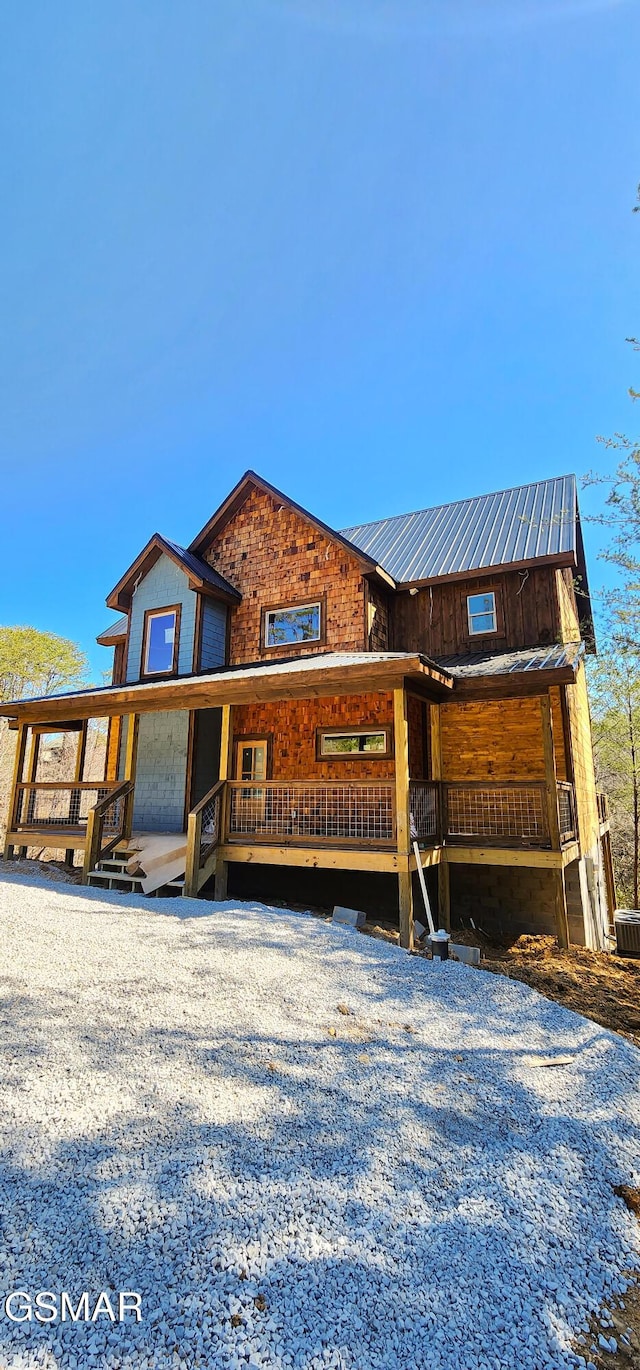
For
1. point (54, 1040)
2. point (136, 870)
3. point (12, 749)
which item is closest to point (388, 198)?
point (136, 870)

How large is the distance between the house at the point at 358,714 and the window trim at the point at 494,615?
0.14ft

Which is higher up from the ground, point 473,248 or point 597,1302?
point 473,248

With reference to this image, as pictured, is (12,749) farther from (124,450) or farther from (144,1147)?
(144,1147)

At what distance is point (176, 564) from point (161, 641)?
192cm

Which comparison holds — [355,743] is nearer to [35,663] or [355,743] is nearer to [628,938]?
[628,938]

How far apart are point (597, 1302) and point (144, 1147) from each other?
2082 mm

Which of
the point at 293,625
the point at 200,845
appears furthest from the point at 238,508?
the point at 200,845

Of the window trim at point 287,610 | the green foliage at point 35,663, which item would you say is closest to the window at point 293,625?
the window trim at point 287,610

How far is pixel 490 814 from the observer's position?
392 inches

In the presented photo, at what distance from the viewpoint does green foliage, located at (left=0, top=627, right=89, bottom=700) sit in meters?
31.2

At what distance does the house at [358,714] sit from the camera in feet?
29.6

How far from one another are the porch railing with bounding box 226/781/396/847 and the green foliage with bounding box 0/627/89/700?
26.0 meters

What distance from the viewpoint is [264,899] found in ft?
36.1

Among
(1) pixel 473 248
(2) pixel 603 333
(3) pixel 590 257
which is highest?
(1) pixel 473 248
